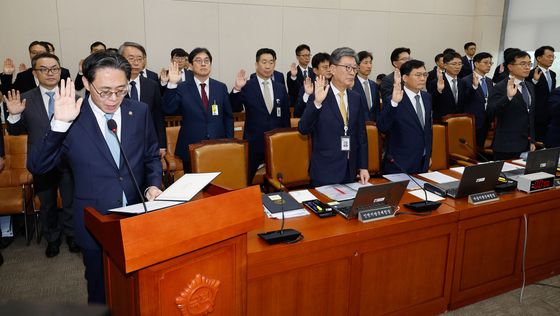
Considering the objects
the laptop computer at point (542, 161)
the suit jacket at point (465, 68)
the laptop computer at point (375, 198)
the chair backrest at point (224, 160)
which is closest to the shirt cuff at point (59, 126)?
the chair backrest at point (224, 160)

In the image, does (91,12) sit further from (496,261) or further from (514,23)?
(514,23)

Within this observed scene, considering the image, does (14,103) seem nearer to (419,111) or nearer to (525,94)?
(419,111)

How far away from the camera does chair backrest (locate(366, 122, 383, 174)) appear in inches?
149

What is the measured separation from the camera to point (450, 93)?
5.61 meters

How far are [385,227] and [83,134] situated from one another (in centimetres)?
157

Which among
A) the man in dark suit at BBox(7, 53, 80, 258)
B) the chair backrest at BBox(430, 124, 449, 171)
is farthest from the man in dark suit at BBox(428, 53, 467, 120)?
the man in dark suit at BBox(7, 53, 80, 258)

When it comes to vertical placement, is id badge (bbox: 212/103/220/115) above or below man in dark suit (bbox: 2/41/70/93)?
below

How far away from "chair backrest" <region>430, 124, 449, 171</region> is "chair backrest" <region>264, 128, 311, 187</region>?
1.21 meters

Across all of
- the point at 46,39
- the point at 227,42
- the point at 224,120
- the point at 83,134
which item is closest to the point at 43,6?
the point at 46,39

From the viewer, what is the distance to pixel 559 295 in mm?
3014

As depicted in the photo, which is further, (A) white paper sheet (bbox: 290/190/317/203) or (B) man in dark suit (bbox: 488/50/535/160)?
(B) man in dark suit (bbox: 488/50/535/160)

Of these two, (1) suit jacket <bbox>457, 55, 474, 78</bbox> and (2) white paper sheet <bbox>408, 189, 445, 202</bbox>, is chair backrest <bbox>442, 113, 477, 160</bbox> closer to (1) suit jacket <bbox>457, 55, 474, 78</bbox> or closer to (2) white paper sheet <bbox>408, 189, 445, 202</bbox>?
(2) white paper sheet <bbox>408, 189, 445, 202</bbox>

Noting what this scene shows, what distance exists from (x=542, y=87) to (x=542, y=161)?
3.73 meters

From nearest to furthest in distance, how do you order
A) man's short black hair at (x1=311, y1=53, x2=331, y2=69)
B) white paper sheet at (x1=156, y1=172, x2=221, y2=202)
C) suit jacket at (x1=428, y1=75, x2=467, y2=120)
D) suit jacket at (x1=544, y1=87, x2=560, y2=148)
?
white paper sheet at (x1=156, y1=172, x2=221, y2=202) < suit jacket at (x1=544, y1=87, x2=560, y2=148) < suit jacket at (x1=428, y1=75, x2=467, y2=120) < man's short black hair at (x1=311, y1=53, x2=331, y2=69)
